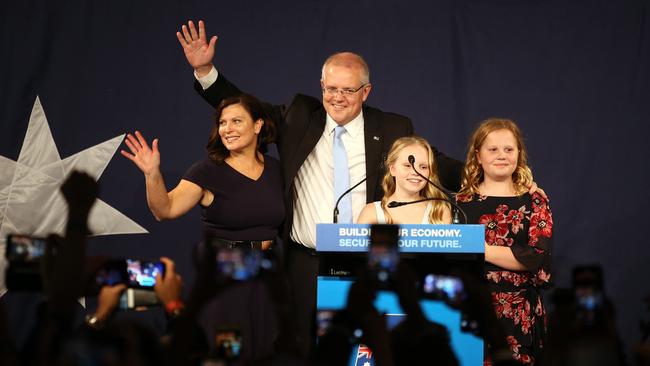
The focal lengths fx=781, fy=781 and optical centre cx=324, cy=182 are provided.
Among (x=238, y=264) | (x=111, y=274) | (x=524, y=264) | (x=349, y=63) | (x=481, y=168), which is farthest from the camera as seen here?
(x=349, y=63)

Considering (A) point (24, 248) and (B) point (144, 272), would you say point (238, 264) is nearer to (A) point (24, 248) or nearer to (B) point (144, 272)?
(B) point (144, 272)

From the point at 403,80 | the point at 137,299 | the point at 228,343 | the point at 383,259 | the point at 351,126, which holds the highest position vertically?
the point at 403,80

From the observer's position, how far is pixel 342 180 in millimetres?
3514

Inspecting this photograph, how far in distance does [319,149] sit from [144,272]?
5.69ft

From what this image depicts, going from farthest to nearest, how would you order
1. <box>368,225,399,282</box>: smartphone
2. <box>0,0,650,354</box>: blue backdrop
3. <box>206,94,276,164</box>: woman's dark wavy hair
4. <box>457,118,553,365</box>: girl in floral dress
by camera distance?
<box>0,0,650,354</box>: blue backdrop, <box>206,94,276,164</box>: woman's dark wavy hair, <box>457,118,553,365</box>: girl in floral dress, <box>368,225,399,282</box>: smartphone

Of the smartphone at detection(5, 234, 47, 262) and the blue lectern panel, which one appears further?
the blue lectern panel

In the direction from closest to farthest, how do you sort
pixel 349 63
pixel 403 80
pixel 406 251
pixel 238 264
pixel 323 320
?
1. pixel 238 264
2. pixel 323 320
3. pixel 406 251
4. pixel 349 63
5. pixel 403 80

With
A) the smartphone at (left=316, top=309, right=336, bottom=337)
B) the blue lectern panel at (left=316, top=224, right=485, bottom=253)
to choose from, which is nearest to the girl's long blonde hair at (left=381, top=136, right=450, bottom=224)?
the blue lectern panel at (left=316, top=224, right=485, bottom=253)

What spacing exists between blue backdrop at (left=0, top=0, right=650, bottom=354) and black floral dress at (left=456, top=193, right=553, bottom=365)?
1.20 meters

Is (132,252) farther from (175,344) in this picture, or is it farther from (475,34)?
(175,344)

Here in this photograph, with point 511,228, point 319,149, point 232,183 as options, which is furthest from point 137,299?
point 319,149

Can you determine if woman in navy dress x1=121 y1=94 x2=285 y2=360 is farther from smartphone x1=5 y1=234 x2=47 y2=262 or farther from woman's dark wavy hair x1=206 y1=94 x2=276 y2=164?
smartphone x1=5 y1=234 x2=47 y2=262

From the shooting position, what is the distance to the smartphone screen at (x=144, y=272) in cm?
198

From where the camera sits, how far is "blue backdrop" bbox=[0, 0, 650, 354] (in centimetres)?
426
